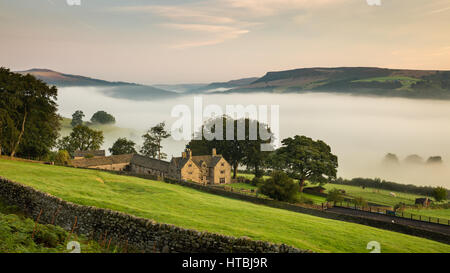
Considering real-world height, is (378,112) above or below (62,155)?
above

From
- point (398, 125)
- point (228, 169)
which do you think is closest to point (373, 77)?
point (398, 125)

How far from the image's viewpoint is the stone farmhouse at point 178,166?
66250 millimetres

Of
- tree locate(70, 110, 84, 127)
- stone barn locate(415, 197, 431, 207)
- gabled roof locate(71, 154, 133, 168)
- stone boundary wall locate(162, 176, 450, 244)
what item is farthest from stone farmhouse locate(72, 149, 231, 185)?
tree locate(70, 110, 84, 127)

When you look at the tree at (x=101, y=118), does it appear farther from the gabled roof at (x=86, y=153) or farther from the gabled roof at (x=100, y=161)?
the gabled roof at (x=100, y=161)

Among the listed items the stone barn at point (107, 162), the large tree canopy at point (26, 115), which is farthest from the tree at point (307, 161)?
the large tree canopy at point (26, 115)

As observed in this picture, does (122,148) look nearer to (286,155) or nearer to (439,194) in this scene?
(286,155)

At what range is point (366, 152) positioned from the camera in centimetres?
12412

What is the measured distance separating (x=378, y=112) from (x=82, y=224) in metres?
169

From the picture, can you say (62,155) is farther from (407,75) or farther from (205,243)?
(407,75)

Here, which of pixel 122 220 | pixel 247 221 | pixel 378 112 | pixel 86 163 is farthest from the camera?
pixel 378 112

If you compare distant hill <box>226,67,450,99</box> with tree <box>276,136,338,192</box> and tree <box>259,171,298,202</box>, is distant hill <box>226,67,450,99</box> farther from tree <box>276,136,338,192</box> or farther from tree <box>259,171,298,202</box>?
tree <box>259,171,298,202</box>

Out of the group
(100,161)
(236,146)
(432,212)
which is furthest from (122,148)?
(432,212)

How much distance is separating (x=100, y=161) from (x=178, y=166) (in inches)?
727

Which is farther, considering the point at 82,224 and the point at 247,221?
the point at 247,221
